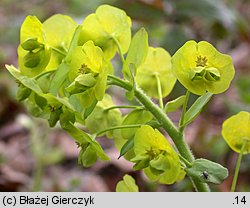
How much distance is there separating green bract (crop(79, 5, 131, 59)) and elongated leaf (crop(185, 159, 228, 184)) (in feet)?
0.89

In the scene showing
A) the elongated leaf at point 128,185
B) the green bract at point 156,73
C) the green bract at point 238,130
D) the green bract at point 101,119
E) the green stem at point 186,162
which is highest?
the green bract at point 156,73

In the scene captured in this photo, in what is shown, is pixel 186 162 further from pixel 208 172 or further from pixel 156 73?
pixel 156 73

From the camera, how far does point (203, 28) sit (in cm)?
265

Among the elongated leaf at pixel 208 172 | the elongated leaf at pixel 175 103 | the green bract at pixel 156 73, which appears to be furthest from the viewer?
the green bract at pixel 156 73

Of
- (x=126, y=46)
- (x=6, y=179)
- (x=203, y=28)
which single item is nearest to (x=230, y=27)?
(x=203, y=28)

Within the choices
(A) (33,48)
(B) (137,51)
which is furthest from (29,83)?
(B) (137,51)

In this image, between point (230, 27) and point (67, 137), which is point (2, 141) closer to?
point (67, 137)

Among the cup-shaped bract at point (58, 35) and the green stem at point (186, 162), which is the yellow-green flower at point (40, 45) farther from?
the green stem at point (186, 162)

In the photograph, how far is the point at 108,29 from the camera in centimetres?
103

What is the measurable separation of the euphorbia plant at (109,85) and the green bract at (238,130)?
10 centimetres

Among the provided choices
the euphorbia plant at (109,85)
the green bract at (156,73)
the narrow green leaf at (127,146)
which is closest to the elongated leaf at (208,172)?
the euphorbia plant at (109,85)

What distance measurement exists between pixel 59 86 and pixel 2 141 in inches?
62.5

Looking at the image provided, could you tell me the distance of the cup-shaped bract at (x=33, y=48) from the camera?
0.93 metres

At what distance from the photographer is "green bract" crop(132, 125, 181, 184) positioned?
85cm
